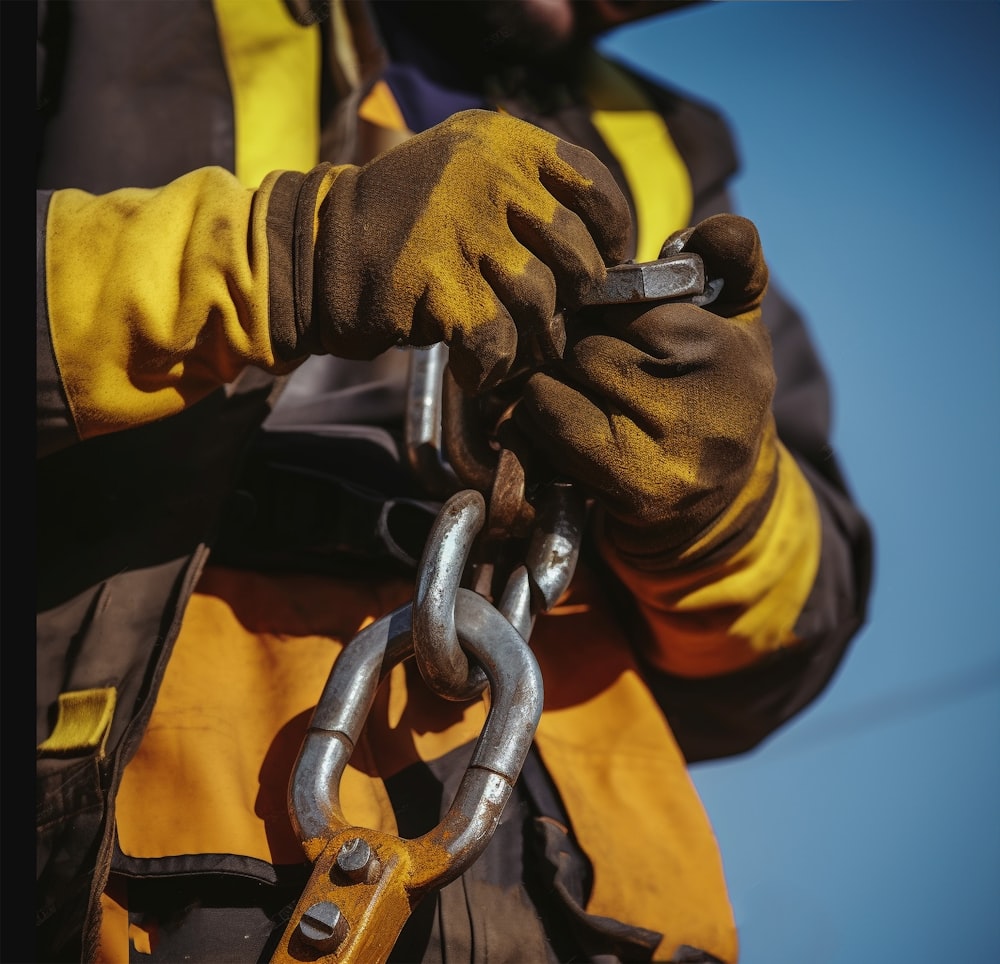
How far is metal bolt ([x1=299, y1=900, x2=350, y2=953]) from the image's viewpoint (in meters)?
0.72

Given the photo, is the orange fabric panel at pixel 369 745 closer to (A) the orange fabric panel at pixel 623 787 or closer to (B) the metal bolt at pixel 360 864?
(A) the orange fabric panel at pixel 623 787

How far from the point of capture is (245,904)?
0.91 m

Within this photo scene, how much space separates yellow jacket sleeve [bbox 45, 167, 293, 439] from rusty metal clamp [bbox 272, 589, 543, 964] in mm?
273

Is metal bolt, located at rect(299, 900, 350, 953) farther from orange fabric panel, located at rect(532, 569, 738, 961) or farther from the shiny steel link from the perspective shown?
orange fabric panel, located at rect(532, 569, 738, 961)

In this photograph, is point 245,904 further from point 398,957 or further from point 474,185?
point 474,185

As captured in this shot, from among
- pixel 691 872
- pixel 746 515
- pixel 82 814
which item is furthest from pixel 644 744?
pixel 82 814

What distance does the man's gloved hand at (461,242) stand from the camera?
2.72ft

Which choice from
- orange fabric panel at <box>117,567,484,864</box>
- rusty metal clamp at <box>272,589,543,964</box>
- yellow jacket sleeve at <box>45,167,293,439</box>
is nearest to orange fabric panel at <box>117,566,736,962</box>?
orange fabric panel at <box>117,567,484,864</box>

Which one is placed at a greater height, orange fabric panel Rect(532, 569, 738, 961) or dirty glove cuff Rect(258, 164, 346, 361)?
dirty glove cuff Rect(258, 164, 346, 361)

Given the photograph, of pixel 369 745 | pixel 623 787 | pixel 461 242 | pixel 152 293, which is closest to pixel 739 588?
pixel 623 787

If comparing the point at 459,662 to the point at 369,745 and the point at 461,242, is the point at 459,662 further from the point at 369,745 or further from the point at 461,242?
the point at 461,242

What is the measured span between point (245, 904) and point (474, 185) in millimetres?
626

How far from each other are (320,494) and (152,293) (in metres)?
0.34

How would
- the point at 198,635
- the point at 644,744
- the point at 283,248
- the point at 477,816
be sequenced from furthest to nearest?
the point at 644,744, the point at 198,635, the point at 283,248, the point at 477,816
